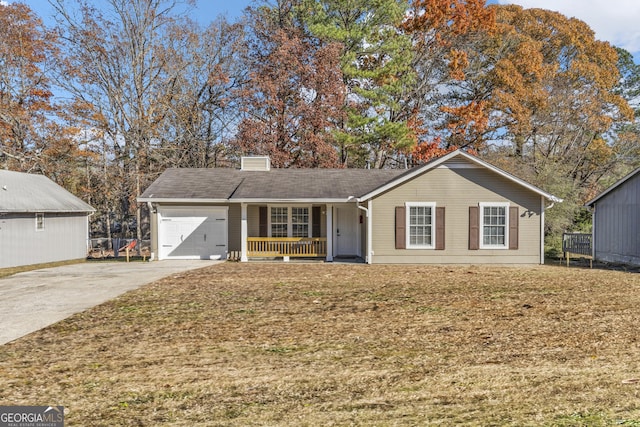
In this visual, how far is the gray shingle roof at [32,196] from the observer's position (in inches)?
722

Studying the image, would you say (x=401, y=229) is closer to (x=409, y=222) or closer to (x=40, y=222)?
(x=409, y=222)

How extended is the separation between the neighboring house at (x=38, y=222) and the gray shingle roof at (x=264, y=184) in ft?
17.6

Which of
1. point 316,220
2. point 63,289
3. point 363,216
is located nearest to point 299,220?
point 316,220

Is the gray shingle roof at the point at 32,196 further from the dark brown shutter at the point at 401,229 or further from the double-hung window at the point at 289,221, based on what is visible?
the dark brown shutter at the point at 401,229

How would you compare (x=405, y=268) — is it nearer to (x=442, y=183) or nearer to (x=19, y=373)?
(x=442, y=183)

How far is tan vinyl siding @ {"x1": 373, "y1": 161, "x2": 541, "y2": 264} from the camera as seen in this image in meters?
16.2

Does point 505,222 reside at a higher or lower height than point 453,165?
lower

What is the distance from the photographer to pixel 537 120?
1131 inches

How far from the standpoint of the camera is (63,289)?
11.1 meters

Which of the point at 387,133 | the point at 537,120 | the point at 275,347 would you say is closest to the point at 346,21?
the point at 387,133

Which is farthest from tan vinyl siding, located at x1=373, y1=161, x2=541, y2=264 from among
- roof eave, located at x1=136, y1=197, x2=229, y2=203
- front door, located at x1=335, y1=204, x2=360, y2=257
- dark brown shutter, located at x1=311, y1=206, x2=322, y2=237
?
roof eave, located at x1=136, y1=197, x2=229, y2=203

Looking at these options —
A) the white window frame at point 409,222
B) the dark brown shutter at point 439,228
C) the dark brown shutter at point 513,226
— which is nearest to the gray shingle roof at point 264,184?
the white window frame at point 409,222

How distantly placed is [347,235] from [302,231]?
199 centimetres

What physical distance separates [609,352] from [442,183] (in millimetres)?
10730
